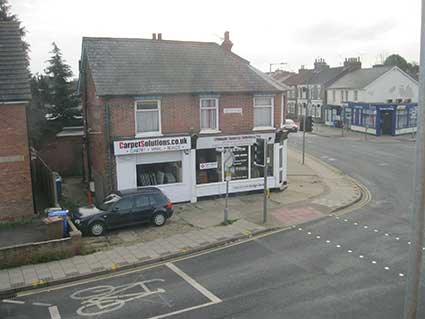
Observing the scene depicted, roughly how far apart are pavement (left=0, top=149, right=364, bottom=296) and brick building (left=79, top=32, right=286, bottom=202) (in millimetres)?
1810

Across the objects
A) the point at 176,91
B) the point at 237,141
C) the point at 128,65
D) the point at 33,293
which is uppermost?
the point at 128,65

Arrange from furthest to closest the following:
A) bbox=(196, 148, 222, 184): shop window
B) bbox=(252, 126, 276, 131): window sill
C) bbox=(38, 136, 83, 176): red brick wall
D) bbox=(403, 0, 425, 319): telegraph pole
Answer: bbox=(38, 136, 83, 176): red brick wall < bbox=(252, 126, 276, 131): window sill < bbox=(196, 148, 222, 184): shop window < bbox=(403, 0, 425, 319): telegraph pole

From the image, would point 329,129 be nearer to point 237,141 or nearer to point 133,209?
point 237,141

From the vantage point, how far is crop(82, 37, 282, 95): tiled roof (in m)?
20.9

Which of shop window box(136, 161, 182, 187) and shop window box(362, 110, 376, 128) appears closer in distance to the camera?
shop window box(136, 161, 182, 187)

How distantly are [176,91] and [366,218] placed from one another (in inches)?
408

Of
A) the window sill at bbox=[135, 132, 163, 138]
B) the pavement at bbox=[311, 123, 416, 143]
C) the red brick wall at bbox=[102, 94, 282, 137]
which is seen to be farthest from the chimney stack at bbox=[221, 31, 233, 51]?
the pavement at bbox=[311, 123, 416, 143]

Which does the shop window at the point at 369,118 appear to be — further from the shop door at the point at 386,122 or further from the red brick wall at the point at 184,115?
the red brick wall at the point at 184,115

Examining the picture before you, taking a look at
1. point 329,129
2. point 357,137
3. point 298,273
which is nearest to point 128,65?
point 298,273

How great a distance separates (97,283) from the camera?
13172mm

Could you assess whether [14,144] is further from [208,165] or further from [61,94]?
[61,94]

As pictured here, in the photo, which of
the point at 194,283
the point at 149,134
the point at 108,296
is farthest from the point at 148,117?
the point at 108,296

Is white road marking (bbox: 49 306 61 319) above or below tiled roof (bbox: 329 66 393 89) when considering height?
below

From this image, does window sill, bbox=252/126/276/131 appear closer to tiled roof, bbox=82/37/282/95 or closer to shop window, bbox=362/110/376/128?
tiled roof, bbox=82/37/282/95
